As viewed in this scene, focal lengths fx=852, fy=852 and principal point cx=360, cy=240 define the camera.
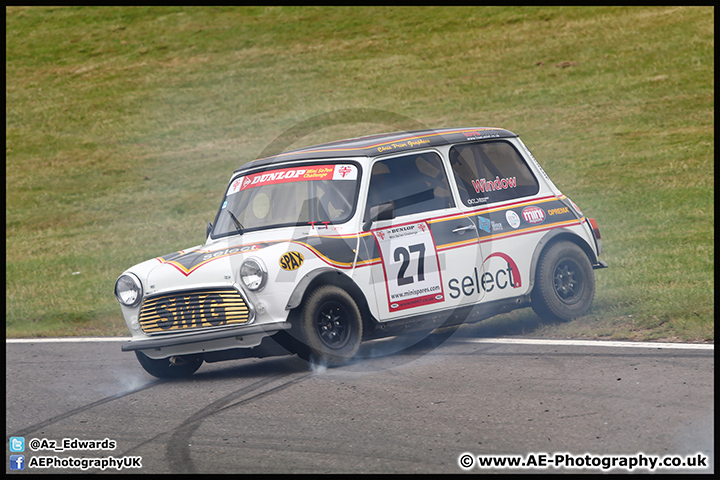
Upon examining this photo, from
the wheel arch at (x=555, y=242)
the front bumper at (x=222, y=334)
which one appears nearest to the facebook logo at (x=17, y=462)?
the front bumper at (x=222, y=334)

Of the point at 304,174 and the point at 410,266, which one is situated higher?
the point at 304,174

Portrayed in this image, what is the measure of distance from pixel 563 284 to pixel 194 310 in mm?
3787

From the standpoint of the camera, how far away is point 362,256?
7355 millimetres

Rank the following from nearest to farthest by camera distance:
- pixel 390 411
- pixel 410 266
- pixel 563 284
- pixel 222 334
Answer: pixel 390 411
pixel 222 334
pixel 410 266
pixel 563 284

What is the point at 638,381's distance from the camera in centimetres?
611

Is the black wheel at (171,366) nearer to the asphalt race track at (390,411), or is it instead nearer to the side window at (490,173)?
the asphalt race track at (390,411)

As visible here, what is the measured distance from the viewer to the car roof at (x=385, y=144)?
25.9 ft

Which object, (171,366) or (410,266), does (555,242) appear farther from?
(171,366)

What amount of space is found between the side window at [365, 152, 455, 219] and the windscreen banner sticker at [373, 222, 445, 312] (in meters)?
0.24

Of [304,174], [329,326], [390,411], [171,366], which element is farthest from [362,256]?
[171,366]

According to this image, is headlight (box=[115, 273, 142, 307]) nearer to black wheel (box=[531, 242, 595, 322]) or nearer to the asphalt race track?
the asphalt race track

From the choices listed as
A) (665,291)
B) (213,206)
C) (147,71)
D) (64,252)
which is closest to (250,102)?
(147,71)

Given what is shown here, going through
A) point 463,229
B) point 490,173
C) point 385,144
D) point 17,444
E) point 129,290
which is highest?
point 385,144

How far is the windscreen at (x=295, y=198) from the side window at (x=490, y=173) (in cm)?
116
